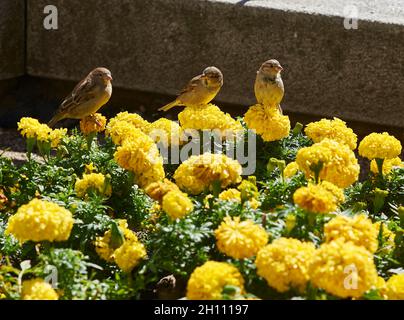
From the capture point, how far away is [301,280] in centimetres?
205

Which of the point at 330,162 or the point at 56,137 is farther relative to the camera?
the point at 56,137

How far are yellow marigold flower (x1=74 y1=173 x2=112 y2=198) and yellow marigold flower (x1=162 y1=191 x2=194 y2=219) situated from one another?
54 cm

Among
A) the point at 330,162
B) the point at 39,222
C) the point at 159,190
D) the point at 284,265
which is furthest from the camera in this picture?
the point at 330,162

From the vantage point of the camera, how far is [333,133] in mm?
3131

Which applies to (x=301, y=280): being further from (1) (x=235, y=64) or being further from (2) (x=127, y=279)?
(1) (x=235, y=64)

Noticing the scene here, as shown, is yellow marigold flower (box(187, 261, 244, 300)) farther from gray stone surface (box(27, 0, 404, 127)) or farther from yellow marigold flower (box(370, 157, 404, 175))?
gray stone surface (box(27, 0, 404, 127))

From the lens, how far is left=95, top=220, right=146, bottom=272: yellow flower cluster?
2467mm

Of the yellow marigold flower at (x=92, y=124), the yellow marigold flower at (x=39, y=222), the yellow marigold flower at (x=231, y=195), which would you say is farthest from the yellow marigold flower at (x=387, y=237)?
the yellow marigold flower at (x=92, y=124)

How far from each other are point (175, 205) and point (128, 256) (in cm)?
27

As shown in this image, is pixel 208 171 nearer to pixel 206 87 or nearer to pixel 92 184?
pixel 92 184

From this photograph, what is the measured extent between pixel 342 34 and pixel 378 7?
1.66 feet

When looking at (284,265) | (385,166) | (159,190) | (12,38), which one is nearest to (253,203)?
(159,190)

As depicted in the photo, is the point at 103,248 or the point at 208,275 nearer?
the point at 208,275
